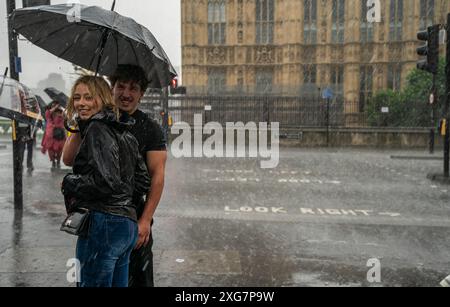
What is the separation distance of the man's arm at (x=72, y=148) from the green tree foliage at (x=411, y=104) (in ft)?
82.2

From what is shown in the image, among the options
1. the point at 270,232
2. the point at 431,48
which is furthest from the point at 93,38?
the point at 431,48

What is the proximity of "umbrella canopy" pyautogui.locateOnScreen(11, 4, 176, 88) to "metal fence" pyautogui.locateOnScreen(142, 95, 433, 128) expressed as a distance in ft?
72.8

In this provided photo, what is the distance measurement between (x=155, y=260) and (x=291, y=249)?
1.65m

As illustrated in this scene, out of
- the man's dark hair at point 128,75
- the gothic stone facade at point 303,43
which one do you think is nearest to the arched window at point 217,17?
the gothic stone facade at point 303,43

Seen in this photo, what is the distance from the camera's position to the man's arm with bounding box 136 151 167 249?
3244 millimetres

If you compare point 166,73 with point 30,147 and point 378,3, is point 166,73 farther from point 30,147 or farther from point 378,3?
point 378,3

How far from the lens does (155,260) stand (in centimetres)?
533

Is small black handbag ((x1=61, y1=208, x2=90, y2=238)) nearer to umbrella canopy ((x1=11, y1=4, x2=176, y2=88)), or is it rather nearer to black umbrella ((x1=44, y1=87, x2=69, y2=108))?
umbrella canopy ((x1=11, y1=4, x2=176, y2=88))

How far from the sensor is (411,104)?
2725 centimetres

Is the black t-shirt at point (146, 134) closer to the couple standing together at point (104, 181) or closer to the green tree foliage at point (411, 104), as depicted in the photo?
the couple standing together at point (104, 181)

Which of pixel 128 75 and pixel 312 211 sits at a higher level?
pixel 128 75

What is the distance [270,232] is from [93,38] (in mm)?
3816

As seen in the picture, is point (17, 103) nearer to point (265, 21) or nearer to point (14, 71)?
point (14, 71)

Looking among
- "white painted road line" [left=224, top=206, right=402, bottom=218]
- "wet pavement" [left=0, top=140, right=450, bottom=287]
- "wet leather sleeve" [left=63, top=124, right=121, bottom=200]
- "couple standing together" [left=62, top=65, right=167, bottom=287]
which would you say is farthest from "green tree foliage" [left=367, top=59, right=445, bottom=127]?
"wet leather sleeve" [left=63, top=124, right=121, bottom=200]
